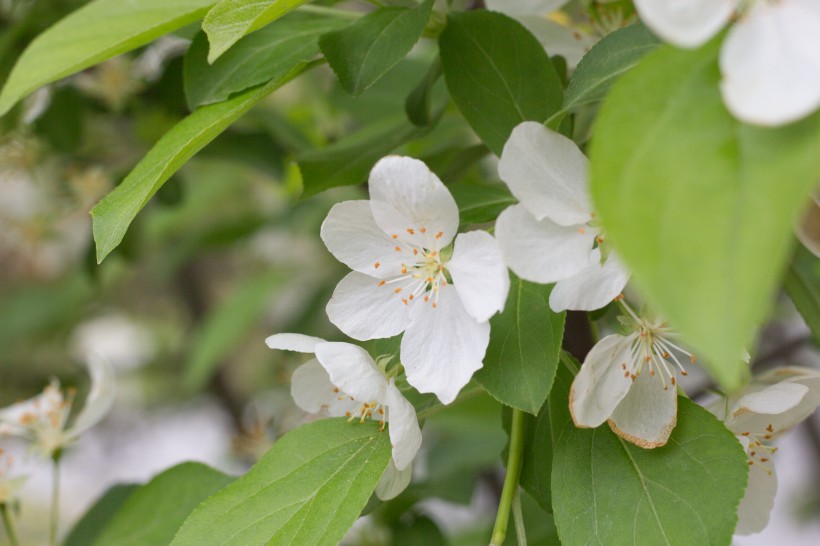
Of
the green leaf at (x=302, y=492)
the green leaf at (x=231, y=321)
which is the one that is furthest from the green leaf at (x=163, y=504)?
the green leaf at (x=231, y=321)

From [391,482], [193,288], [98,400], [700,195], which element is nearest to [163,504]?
[98,400]

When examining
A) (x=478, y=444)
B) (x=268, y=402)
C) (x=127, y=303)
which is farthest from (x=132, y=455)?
(x=478, y=444)

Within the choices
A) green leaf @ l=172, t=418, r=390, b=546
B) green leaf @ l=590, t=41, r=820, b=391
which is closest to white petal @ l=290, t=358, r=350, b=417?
green leaf @ l=172, t=418, r=390, b=546

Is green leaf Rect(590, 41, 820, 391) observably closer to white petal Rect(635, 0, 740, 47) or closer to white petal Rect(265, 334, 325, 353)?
white petal Rect(635, 0, 740, 47)

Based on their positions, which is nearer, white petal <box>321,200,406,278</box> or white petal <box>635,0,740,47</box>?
white petal <box>635,0,740,47</box>

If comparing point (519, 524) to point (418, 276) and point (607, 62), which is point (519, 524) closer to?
point (418, 276)
